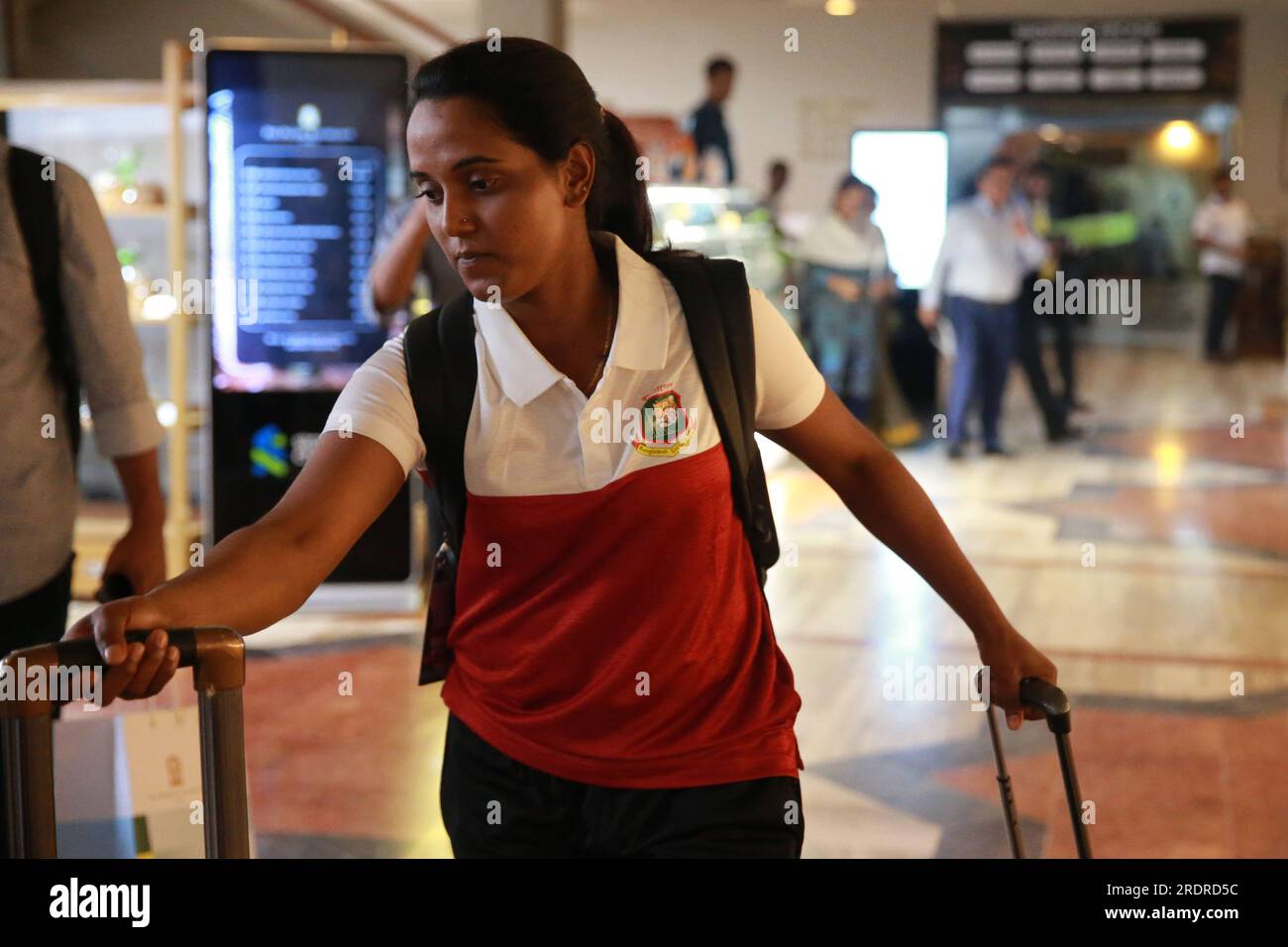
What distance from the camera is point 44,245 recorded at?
220cm

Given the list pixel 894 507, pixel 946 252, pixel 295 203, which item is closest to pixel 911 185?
pixel 946 252

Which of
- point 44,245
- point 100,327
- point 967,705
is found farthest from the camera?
point 967,705

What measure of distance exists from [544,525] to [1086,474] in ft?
26.0

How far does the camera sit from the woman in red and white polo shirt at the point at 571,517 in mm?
1459

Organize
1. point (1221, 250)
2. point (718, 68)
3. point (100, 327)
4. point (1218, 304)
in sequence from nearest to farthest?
point (100, 327), point (718, 68), point (1221, 250), point (1218, 304)

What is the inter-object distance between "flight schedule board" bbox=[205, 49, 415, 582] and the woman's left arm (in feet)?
13.0

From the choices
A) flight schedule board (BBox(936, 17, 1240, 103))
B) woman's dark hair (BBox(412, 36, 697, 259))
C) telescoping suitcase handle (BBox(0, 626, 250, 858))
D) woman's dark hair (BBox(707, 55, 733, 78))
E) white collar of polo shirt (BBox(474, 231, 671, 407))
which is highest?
flight schedule board (BBox(936, 17, 1240, 103))

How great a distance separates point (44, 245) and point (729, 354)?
114cm

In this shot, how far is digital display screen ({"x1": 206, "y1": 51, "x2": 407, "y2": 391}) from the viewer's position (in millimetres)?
5430

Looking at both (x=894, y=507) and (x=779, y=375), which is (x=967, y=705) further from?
(x=779, y=375)

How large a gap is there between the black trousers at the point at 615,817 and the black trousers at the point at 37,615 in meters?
0.86

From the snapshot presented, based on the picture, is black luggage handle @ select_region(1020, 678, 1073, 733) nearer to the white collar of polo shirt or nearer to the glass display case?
the white collar of polo shirt

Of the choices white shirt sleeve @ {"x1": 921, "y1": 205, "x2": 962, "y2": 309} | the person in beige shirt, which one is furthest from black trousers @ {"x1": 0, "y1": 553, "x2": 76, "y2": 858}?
white shirt sleeve @ {"x1": 921, "y1": 205, "x2": 962, "y2": 309}
